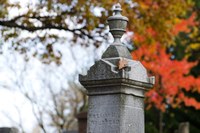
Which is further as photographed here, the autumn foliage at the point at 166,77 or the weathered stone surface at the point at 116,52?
the autumn foliage at the point at 166,77

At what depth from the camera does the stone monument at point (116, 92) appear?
9234mm

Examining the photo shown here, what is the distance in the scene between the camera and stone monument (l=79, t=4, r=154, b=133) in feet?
30.3

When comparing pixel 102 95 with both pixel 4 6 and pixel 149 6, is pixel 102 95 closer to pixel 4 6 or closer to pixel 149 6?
pixel 4 6

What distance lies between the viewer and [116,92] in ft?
30.5

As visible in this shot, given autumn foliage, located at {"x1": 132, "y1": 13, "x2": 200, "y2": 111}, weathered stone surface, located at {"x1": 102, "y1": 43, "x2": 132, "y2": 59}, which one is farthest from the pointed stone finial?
autumn foliage, located at {"x1": 132, "y1": 13, "x2": 200, "y2": 111}

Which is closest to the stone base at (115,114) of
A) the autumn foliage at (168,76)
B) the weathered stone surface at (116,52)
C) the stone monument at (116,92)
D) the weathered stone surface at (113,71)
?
the stone monument at (116,92)

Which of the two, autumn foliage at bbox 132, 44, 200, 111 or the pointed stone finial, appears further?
autumn foliage at bbox 132, 44, 200, 111

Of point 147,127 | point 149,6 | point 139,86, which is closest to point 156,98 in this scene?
point 147,127

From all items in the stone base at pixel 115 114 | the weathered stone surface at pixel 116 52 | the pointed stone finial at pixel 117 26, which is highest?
the pointed stone finial at pixel 117 26

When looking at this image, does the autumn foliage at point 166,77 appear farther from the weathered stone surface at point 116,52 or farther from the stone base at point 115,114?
the stone base at point 115,114

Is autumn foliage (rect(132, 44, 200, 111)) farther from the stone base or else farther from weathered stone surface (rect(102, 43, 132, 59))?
the stone base

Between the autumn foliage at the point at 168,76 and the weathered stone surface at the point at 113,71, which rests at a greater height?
the autumn foliage at the point at 168,76

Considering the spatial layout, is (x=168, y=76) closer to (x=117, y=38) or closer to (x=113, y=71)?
(x=117, y=38)

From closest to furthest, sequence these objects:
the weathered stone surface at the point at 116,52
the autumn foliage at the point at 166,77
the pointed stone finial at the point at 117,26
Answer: the weathered stone surface at the point at 116,52 < the pointed stone finial at the point at 117,26 < the autumn foliage at the point at 166,77
